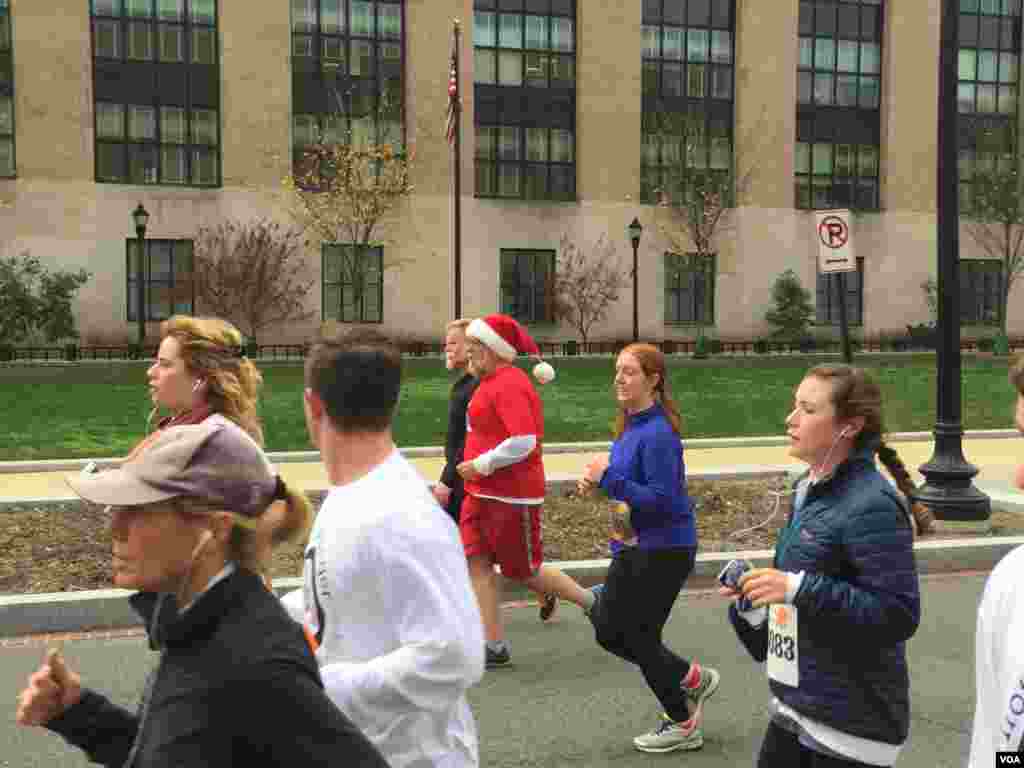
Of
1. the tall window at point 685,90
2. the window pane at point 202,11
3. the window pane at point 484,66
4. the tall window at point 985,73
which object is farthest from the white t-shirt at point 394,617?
the tall window at point 985,73

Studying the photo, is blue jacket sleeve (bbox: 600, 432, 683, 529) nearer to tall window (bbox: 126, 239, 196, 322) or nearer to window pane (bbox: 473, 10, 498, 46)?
tall window (bbox: 126, 239, 196, 322)

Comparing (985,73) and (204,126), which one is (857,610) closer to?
(204,126)

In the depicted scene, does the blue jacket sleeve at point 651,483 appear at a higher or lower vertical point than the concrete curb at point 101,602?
higher

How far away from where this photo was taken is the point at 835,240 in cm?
1070

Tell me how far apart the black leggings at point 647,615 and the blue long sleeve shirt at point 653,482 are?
0.27 ft

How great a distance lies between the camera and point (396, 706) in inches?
102

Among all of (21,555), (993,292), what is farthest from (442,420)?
(993,292)

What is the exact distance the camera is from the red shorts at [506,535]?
6531mm

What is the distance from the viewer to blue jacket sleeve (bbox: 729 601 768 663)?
370 centimetres

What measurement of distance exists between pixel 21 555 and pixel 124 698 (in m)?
3.25

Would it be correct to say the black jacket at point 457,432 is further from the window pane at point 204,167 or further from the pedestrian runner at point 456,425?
the window pane at point 204,167

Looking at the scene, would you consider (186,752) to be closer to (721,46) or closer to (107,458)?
(107,458)

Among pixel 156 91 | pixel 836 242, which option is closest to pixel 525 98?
pixel 156 91

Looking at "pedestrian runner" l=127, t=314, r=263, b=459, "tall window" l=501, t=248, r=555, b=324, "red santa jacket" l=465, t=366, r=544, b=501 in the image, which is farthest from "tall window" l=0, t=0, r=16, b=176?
"pedestrian runner" l=127, t=314, r=263, b=459
